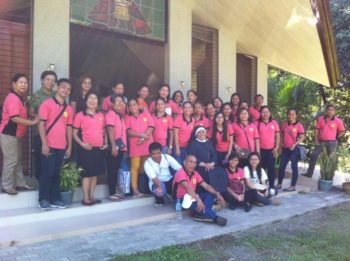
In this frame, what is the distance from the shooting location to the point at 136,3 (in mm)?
7477

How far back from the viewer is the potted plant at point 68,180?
5277 millimetres

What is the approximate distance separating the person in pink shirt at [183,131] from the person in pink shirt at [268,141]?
1.61 m

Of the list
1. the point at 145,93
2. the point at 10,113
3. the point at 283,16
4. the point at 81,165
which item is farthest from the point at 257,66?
the point at 10,113

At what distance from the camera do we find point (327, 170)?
822 centimetres

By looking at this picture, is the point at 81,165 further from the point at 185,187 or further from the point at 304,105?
the point at 304,105

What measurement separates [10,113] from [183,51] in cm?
427

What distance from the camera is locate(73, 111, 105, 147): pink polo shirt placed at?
5.35 metres

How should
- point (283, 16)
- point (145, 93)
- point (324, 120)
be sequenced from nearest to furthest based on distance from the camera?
point (145, 93) < point (283, 16) < point (324, 120)

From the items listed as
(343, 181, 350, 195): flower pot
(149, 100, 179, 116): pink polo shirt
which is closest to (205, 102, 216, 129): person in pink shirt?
(149, 100, 179, 116): pink polo shirt

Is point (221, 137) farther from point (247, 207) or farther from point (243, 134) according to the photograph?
point (247, 207)

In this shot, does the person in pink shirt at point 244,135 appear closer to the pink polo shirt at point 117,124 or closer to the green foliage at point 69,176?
the pink polo shirt at point 117,124

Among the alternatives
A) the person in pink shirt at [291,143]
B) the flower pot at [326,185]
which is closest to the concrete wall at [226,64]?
the person in pink shirt at [291,143]

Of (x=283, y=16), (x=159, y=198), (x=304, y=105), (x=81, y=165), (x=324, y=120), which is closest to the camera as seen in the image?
(x=81, y=165)

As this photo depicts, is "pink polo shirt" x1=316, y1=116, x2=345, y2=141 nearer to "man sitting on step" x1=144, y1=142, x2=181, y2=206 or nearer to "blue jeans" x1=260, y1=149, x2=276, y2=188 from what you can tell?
"blue jeans" x1=260, y1=149, x2=276, y2=188
